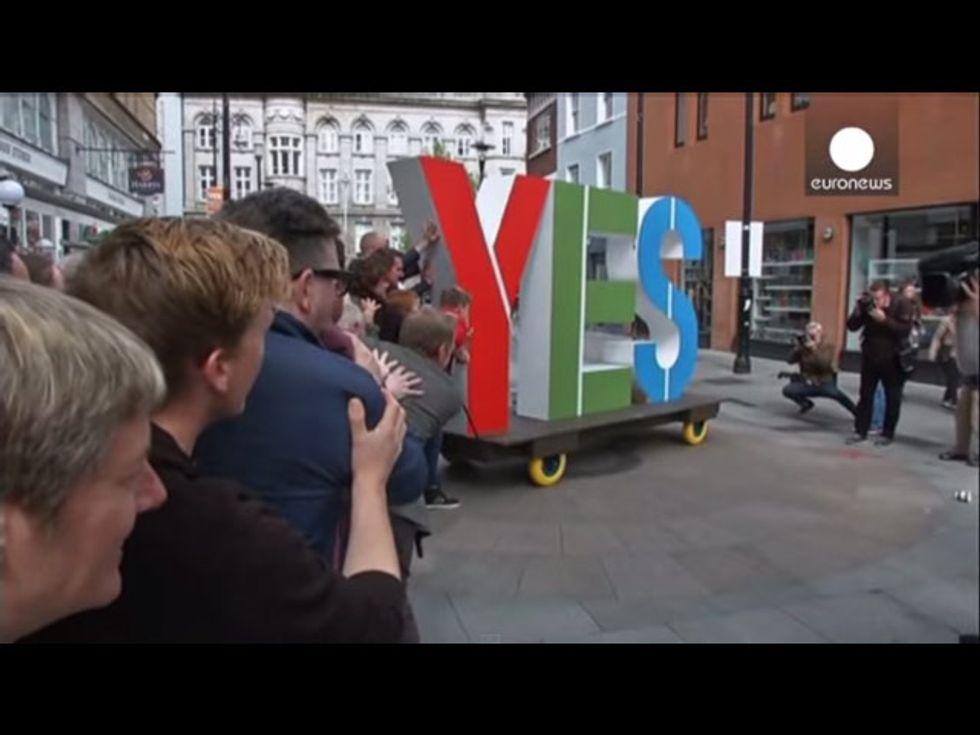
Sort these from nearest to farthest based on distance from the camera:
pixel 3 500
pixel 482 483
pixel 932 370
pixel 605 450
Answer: pixel 3 500
pixel 932 370
pixel 482 483
pixel 605 450

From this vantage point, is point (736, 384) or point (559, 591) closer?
point (559, 591)

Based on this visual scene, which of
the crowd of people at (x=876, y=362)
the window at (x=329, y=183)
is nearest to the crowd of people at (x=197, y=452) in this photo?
the crowd of people at (x=876, y=362)

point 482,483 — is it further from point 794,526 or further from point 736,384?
point 736,384

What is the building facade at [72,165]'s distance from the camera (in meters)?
7.45

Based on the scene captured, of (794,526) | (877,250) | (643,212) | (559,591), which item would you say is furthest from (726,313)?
(559,591)

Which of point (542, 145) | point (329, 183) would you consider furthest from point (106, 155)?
point (542, 145)

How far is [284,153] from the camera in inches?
567

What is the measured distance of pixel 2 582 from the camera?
0.56 meters

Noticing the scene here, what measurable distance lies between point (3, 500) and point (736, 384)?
309 inches

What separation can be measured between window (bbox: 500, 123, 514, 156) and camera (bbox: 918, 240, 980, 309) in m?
14.7

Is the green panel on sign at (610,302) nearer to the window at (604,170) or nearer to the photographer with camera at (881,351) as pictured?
the photographer with camera at (881,351)

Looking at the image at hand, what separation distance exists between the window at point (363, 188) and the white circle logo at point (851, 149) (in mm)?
12957
